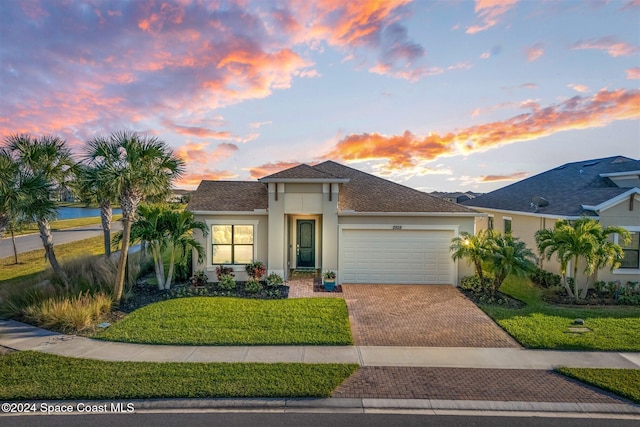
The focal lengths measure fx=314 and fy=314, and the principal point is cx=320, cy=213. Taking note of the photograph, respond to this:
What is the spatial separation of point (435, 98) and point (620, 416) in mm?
13129

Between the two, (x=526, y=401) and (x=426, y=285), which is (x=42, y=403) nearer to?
(x=526, y=401)

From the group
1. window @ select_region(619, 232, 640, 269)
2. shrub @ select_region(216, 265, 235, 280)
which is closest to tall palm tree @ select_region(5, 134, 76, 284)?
shrub @ select_region(216, 265, 235, 280)

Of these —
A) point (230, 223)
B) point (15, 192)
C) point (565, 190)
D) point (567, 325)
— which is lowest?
point (567, 325)

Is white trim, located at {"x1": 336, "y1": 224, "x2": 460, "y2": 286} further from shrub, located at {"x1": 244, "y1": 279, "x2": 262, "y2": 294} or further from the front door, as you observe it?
shrub, located at {"x1": 244, "y1": 279, "x2": 262, "y2": 294}

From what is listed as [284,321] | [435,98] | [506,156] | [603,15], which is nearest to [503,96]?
[435,98]

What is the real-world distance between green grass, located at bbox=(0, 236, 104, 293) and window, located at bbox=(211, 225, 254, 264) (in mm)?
6503

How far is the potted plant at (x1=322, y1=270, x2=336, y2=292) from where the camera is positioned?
12.6 meters

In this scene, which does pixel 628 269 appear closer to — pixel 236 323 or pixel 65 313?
pixel 236 323

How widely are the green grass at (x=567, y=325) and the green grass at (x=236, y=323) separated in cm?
473

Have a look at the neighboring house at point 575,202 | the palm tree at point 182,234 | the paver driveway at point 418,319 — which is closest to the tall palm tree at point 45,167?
the palm tree at point 182,234

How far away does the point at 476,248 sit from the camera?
11.9 m

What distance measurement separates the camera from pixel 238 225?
45.4 feet

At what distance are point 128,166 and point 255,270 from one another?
6.05 meters

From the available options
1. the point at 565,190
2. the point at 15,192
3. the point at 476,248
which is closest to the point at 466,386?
the point at 476,248
